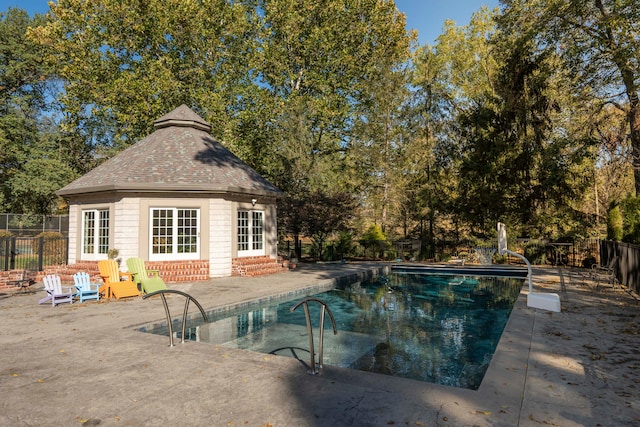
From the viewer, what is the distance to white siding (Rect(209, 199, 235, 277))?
14805mm

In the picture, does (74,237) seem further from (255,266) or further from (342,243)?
(342,243)

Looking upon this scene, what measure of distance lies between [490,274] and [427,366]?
520 inches

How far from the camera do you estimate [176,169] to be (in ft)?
50.0

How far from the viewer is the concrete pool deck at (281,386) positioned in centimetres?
376

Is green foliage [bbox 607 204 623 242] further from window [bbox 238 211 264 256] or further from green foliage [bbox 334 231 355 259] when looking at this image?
window [bbox 238 211 264 256]

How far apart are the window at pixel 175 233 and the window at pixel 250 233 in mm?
2031

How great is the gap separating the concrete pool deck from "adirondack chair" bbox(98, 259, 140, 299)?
11.3 feet

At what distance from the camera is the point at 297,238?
24.0m

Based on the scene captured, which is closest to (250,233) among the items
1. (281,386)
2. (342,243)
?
(342,243)

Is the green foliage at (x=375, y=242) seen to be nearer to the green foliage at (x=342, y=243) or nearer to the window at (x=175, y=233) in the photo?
the green foliage at (x=342, y=243)

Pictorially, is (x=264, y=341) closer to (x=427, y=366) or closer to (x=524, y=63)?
(x=427, y=366)

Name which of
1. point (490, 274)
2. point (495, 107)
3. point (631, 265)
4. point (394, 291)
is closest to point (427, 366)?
point (394, 291)

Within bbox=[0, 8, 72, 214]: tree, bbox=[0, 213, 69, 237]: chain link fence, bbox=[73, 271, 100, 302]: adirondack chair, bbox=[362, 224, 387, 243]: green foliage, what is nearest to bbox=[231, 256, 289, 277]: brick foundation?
bbox=[73, 271, 100, 302]: adirondack chair

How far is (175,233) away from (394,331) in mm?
9488
